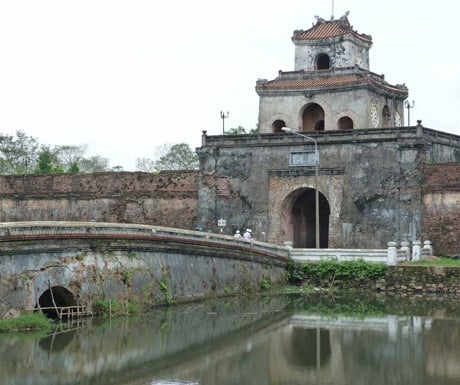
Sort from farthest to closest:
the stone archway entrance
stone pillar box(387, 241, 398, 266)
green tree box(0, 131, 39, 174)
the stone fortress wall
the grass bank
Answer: green tree box(0, 131, 39, 174), the stone archway entrance, the stone fortress wall, stone pillar box(387, 241, 398, 266), the grass bank

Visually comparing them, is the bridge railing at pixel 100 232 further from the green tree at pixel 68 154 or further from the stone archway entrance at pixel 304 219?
the green tree at pixel 68 154

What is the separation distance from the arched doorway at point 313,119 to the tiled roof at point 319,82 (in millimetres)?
1431

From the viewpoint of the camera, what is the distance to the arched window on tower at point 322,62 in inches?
1569

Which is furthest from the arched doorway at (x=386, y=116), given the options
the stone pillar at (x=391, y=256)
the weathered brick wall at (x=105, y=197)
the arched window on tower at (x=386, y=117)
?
the stone pillar at (x=391, y=256)

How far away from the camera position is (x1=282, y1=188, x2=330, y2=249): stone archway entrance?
3797cm

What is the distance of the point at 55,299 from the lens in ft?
74.7

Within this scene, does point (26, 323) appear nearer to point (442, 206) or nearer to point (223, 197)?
point (223, 197)

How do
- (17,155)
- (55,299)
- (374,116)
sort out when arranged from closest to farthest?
1. (55,299)
2. (374,116)
3. (17,155)

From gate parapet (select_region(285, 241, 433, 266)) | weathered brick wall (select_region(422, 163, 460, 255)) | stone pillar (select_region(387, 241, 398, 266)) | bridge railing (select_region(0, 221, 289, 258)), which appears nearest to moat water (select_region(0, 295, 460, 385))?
bridge railing (select_region(0, 221, 289, 258))

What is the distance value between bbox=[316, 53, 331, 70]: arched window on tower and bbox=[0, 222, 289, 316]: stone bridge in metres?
13.3

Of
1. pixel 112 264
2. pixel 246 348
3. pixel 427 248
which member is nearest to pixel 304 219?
pixel 427 248

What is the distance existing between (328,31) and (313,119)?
394 cm

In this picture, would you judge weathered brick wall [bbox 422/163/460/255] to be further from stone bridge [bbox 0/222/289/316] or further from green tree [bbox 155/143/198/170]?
green tree [bbox 155/143/198/170]

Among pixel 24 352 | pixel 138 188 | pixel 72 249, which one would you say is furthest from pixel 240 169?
pixel 24 352
